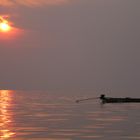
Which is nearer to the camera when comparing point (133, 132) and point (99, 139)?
point (99, 139)

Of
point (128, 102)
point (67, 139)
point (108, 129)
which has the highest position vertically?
point (128, 102)

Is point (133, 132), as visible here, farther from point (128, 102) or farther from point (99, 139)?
point (128, 102)

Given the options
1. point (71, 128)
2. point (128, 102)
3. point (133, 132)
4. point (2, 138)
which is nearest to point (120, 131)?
point (133, 132)

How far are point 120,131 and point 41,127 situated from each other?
27.4 ft

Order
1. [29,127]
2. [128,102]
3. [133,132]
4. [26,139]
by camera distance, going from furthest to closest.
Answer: [128,102]
[29,127]
[133,132]
[26,139]

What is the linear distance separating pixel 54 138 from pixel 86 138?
2.71 meters

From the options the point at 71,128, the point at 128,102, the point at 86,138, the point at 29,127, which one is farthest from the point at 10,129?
the point at 128,102

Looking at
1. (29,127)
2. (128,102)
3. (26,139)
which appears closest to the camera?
(26,139)

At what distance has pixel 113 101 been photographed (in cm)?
12650

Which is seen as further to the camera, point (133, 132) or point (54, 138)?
point (133, 132)

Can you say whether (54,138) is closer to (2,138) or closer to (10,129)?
(2,138)

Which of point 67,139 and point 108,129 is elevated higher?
point 108,129

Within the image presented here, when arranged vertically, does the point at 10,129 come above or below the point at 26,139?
above

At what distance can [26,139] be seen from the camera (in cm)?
4075
